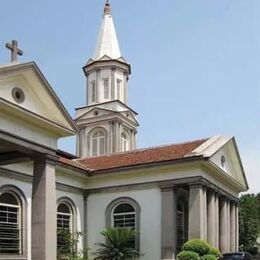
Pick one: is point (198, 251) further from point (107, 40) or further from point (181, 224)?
point (107, 40)

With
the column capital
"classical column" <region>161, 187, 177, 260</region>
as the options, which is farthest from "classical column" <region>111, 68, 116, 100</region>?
"classical column" <region>161, 187, 177, 260</region>

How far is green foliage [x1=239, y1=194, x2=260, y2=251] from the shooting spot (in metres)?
53.5

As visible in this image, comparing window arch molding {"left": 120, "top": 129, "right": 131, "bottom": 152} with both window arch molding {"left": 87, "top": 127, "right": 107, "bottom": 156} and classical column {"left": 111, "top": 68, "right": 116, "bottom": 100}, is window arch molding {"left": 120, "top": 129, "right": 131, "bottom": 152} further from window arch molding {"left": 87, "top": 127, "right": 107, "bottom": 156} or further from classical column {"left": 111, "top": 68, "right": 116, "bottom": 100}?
classical column {"left": 111, "top": 68, "right": 116, "bottom": 100}

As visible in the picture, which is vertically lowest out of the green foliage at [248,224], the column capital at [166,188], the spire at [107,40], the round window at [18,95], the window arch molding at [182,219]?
the green foliage at [248,224]

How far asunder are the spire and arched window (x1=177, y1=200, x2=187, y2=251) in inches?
868

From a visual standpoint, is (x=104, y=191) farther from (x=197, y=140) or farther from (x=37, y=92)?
(x=37, y=92)

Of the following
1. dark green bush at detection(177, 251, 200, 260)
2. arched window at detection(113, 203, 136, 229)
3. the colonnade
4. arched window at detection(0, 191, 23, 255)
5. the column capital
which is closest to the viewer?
arched window at detection(0, 191, 23, 255)

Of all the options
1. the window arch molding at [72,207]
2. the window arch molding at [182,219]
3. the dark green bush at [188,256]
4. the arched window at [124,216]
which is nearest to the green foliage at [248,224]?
the window arch molding at [182,219]

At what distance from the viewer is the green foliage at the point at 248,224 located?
5347cm

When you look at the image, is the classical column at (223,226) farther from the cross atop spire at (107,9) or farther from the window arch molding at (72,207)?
the cross atop spire at (107,9)

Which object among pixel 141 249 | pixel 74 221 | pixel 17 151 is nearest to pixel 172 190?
pixel 141 249

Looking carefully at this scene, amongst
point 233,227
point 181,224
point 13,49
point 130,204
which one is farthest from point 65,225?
point 13,49

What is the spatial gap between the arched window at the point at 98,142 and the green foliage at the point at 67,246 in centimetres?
2012

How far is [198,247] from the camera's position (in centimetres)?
2692
